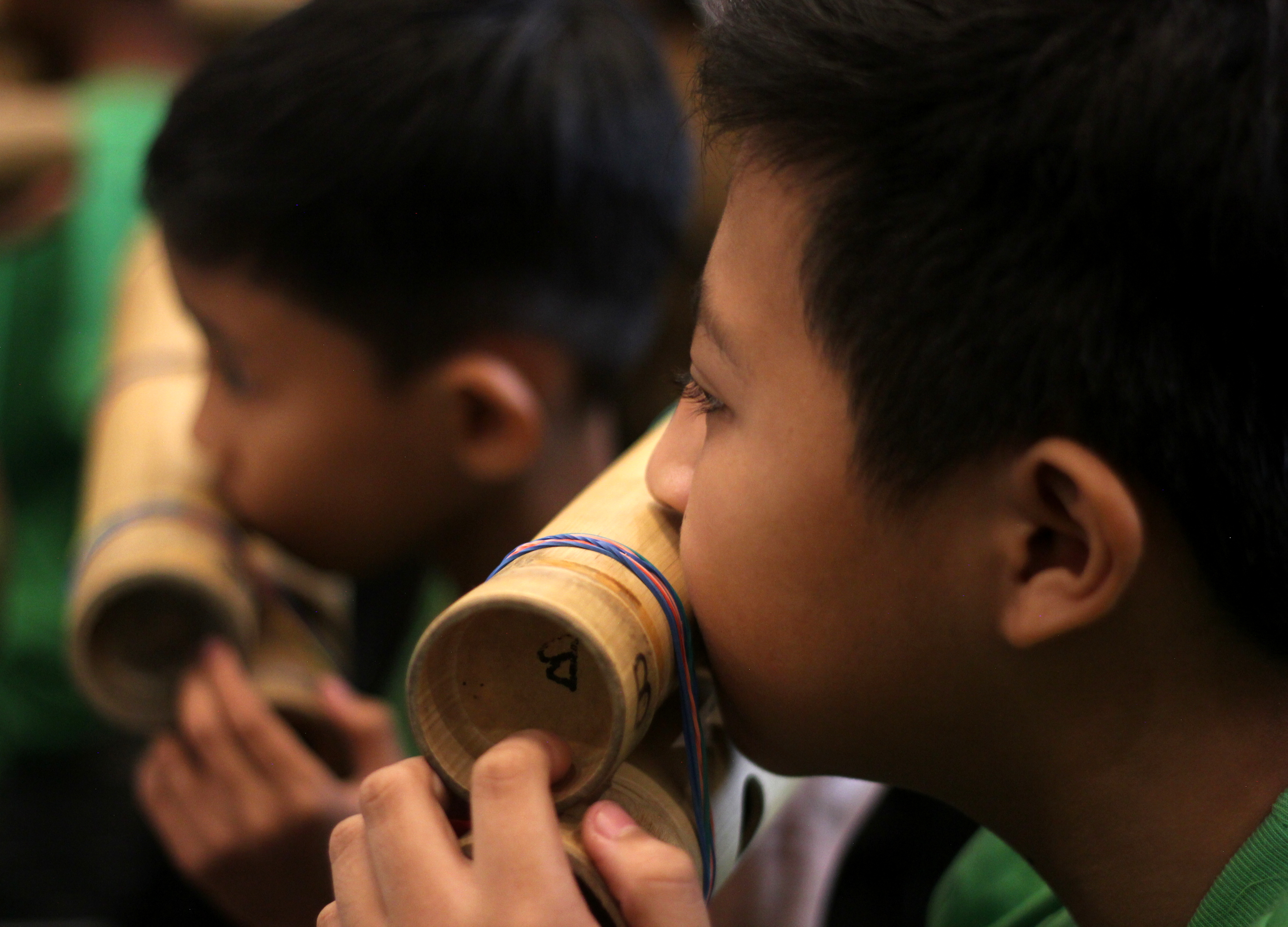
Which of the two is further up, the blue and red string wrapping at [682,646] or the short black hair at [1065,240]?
the short black hair at [1065,240]

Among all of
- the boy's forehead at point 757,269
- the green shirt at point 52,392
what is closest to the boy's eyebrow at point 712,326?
the boy's forehead at point 757,269

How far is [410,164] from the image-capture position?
824 mm

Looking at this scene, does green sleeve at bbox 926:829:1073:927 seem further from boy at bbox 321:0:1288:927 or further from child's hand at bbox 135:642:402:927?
child's hand at bbox 135:642:402:927

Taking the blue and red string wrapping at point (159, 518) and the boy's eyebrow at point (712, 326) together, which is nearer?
the boy's eyebrow at point (712, 326)

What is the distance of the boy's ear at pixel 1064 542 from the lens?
432 millimetres

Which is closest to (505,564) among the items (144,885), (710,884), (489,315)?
(710,884)

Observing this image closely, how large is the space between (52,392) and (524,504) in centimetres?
66

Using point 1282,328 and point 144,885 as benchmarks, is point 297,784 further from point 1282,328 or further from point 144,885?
point 1282,328

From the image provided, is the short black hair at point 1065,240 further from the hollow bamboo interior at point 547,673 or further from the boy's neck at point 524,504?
the boy's neck at point 524,504

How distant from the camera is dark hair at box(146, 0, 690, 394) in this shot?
2.71 feet

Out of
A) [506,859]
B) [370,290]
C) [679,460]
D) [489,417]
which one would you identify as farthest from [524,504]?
[506,859]

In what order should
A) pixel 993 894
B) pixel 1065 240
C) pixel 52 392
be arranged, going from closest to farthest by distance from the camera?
pixel 1065 240 → pixel 993 894 → pixel 52 392

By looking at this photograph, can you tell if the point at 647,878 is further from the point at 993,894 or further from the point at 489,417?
the point at 489,417

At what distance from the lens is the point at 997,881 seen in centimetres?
69
